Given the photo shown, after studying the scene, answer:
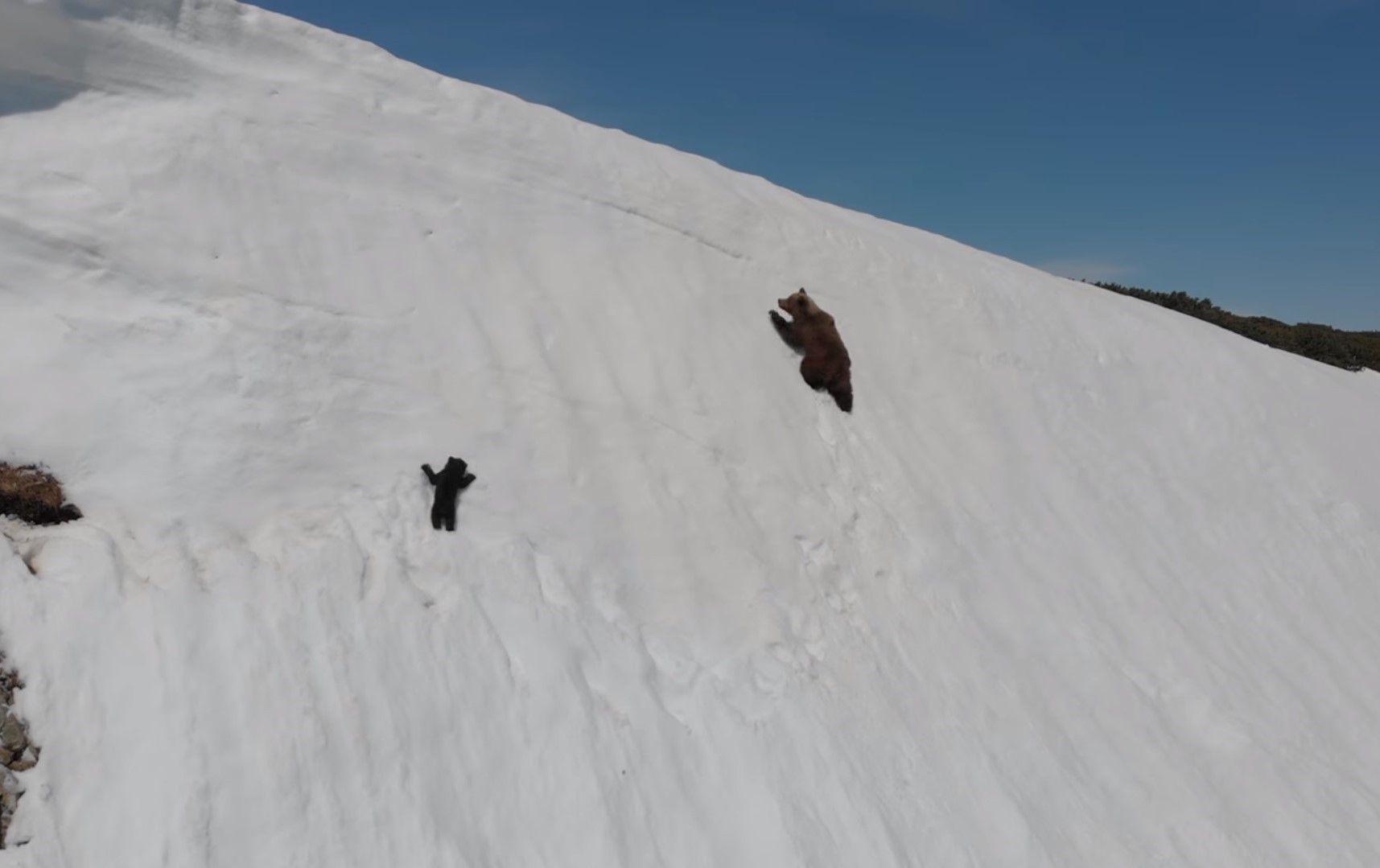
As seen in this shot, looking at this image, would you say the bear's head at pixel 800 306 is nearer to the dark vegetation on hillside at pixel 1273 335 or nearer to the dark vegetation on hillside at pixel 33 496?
the dark vegetation on hillside at pixel 33 496

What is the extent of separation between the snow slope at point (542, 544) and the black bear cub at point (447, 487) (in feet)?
0.34

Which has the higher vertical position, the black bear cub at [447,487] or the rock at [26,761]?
the black bear cub at [447,487]

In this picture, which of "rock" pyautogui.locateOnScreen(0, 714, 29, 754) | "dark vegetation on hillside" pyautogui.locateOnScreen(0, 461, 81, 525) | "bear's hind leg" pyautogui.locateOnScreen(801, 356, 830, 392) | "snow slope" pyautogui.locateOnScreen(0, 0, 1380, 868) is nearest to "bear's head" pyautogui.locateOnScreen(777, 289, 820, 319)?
"snow slope" pyautogui.locateOnScreen(0, 0, 1380, 868)

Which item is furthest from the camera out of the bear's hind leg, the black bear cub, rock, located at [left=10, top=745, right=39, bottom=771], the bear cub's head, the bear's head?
the bear's head

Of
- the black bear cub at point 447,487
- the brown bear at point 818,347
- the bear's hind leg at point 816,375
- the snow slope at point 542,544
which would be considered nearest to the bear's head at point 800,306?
the brown bear at point 818,347

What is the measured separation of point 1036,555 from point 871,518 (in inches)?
80.9

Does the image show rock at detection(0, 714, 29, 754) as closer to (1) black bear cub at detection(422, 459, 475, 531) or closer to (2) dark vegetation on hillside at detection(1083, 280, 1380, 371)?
(1) black bear cub at detection(422, 459, 475, 531)

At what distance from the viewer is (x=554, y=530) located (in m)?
6.35

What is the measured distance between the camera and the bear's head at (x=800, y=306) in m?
9.49

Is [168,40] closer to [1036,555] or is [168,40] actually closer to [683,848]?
[683,848]

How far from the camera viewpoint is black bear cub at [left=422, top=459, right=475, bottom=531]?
19.2 feet

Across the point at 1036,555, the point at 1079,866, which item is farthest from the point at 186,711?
the point at 1036,555

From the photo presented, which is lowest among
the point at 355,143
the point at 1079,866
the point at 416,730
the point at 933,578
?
the point at 1079,866

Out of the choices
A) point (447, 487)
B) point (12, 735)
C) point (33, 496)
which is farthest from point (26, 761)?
point (447, 487)
